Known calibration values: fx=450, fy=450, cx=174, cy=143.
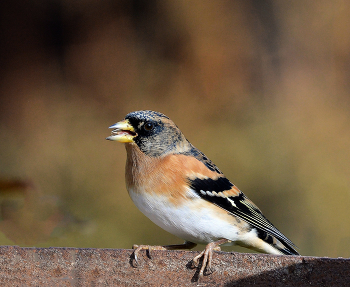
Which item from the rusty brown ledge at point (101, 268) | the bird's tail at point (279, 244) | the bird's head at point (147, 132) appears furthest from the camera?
the bird's tail at point (279, 244)

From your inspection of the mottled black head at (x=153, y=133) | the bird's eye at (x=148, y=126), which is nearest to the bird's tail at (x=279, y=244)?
the mottled black head at (x=153, y=133)

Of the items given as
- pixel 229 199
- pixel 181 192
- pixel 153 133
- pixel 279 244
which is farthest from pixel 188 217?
pixel 279 244

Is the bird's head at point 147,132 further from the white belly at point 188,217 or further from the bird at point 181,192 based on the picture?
the white belly at point 188,217

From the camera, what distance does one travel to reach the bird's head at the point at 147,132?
1672mm

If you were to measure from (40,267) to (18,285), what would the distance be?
77mm

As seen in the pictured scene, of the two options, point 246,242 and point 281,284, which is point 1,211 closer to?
point 246,242

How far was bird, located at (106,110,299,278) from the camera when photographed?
1575 mm

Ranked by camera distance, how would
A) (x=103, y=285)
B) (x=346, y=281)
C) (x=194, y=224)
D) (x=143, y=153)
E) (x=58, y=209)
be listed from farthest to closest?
(x=58, y=209), (x=143, y=153), (x=194, y=224), (x=103, y=285), (x=346, y=281)

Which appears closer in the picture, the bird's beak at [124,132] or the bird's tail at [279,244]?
the bird's beak at [124,132]

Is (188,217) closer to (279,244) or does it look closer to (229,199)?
(229,199)

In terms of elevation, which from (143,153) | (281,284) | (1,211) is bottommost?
(1,211)

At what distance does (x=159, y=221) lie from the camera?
160 centimetres

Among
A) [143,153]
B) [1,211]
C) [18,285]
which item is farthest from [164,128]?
[1,211]

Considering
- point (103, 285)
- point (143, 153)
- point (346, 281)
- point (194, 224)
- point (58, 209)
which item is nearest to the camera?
point (346, 281)
